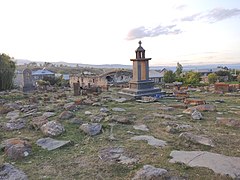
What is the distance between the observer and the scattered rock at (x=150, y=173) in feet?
10.6

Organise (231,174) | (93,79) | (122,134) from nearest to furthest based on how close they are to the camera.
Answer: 1. (231,174)
2. (122,134)
3. (93,79)

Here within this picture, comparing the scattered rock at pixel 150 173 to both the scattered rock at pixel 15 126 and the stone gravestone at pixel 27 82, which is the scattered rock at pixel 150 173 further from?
the stone gravestone at pixel 27 82

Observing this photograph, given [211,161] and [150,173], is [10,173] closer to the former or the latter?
[150,173]

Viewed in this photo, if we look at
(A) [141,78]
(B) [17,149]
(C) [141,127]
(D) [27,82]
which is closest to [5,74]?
(D) [27,82]

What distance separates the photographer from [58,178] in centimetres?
345

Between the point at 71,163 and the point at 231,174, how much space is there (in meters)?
2.48

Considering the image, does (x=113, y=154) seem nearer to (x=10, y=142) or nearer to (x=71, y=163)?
(x=71, y=163)

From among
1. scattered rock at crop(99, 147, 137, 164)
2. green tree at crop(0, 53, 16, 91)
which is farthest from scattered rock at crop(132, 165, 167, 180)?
green tree at crop(0, 53, 16, 91)

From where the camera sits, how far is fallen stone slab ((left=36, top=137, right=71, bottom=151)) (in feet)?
15.4

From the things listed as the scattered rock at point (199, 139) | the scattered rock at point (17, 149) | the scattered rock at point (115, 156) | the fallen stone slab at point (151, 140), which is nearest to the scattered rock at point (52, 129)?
the scattered rock at point (17, 149)

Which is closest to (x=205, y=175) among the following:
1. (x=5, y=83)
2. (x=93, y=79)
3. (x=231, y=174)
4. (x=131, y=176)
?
(x=231, y=174)

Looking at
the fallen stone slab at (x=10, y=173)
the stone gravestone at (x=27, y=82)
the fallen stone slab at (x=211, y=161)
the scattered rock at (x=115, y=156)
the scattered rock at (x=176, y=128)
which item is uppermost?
the stone gravestone at (x=27, y=82)

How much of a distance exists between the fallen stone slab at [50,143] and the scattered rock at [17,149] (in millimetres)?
295

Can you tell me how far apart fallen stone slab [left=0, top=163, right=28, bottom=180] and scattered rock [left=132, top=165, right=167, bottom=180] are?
167 centimetres
